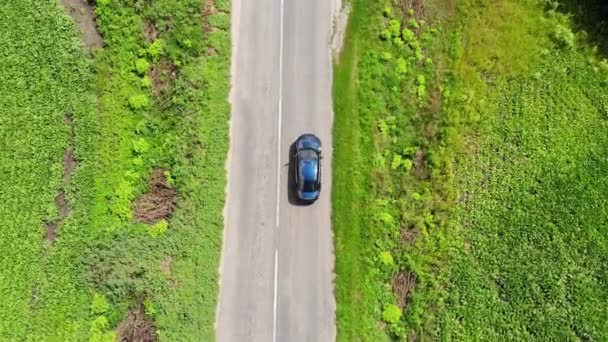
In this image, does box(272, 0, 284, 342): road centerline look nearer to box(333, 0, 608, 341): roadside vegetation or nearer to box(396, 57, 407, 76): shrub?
box(333, 0, 608, 341): roadside vegetation

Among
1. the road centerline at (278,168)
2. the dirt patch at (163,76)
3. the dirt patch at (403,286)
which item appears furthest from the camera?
the dirt patch at (163,76)

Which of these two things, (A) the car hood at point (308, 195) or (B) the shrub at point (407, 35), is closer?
(A) the car hood at point (308, 195)

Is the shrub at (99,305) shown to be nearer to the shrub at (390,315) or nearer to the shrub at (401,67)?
the shrub at (390,315)

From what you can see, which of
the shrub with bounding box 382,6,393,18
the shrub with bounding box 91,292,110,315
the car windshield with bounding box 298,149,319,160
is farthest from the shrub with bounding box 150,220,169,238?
the shrub with bounding box 382,6,393,18

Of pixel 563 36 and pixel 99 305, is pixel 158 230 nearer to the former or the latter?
pixel 99 305

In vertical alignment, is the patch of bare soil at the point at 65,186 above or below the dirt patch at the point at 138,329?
above

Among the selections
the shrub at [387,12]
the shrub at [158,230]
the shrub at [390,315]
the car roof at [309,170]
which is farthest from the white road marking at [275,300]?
the shrub at [387,12]
